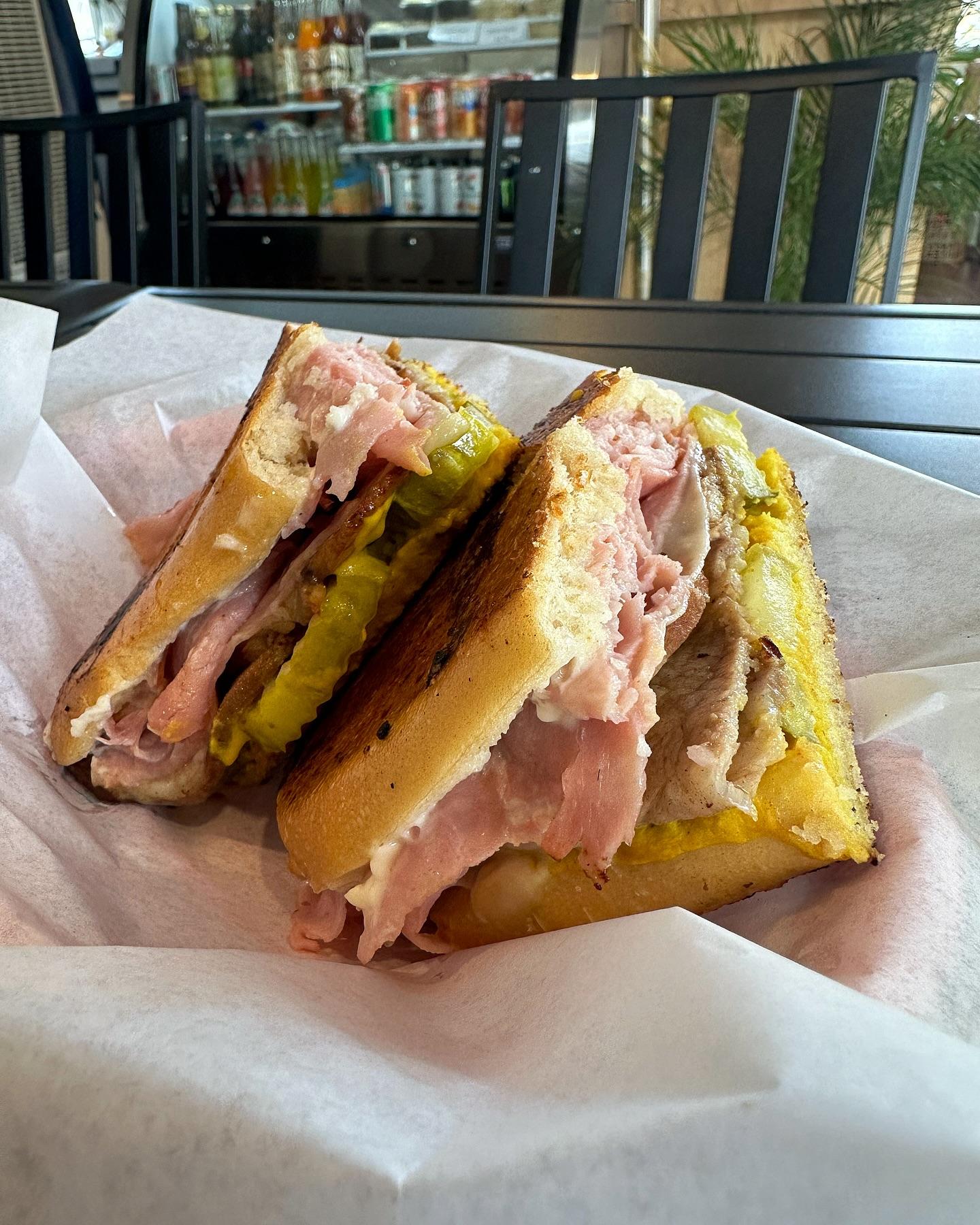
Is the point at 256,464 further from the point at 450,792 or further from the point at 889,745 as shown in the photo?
the point at 889,745

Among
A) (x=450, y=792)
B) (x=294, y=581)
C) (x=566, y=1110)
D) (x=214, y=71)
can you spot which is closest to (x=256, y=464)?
Result: (x=294, y=581)

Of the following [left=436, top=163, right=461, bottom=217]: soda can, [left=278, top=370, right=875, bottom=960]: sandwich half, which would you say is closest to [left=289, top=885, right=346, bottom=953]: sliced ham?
[left=278, top=370, right=875, bottom=960]: sandwich half

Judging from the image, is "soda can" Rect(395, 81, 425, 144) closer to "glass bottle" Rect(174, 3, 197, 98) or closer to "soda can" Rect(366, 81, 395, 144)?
"soda can" Rect(366, 81, 395, 144)

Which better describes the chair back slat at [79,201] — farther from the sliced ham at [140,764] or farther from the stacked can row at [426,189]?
the stacked can row at [426,189]

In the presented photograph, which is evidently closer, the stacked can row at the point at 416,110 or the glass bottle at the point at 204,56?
the stacked can row at the point at 416,110

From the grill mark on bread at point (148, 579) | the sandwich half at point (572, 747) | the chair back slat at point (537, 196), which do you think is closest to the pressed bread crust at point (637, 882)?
the sandwich half at point (572, 747)
